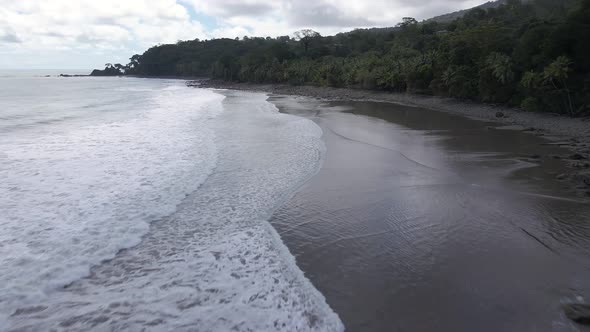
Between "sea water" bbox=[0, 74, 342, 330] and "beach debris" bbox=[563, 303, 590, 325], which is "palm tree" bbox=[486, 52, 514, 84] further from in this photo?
"beach debris" bbox=[563, 303, 590, 325]

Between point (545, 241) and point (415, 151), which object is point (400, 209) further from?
point (415, 151)

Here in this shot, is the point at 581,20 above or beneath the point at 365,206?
above

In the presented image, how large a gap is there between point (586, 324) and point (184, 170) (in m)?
10.8

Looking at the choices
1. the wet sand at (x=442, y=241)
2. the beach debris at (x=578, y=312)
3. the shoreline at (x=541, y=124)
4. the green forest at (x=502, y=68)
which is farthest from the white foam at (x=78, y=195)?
the green forest at (x=502, y=68)

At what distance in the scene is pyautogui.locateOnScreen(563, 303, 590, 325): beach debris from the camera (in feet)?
15.6

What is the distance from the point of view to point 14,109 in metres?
31.3

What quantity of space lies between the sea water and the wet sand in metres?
0.63

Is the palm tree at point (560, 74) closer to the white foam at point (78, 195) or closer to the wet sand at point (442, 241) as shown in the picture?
the wet sand at point (442, 241)

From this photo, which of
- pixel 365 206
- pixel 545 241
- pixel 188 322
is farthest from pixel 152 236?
pixel 545 241

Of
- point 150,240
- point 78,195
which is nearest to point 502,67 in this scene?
point 150,240

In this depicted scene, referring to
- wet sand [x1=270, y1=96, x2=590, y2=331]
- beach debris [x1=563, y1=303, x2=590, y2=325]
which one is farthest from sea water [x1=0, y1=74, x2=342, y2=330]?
beach debris [x1=563, y1=303, x2=590, y2=325]

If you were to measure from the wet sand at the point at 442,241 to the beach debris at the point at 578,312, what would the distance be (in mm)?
103

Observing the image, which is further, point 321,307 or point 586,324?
point 321,307

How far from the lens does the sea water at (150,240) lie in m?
5.09
